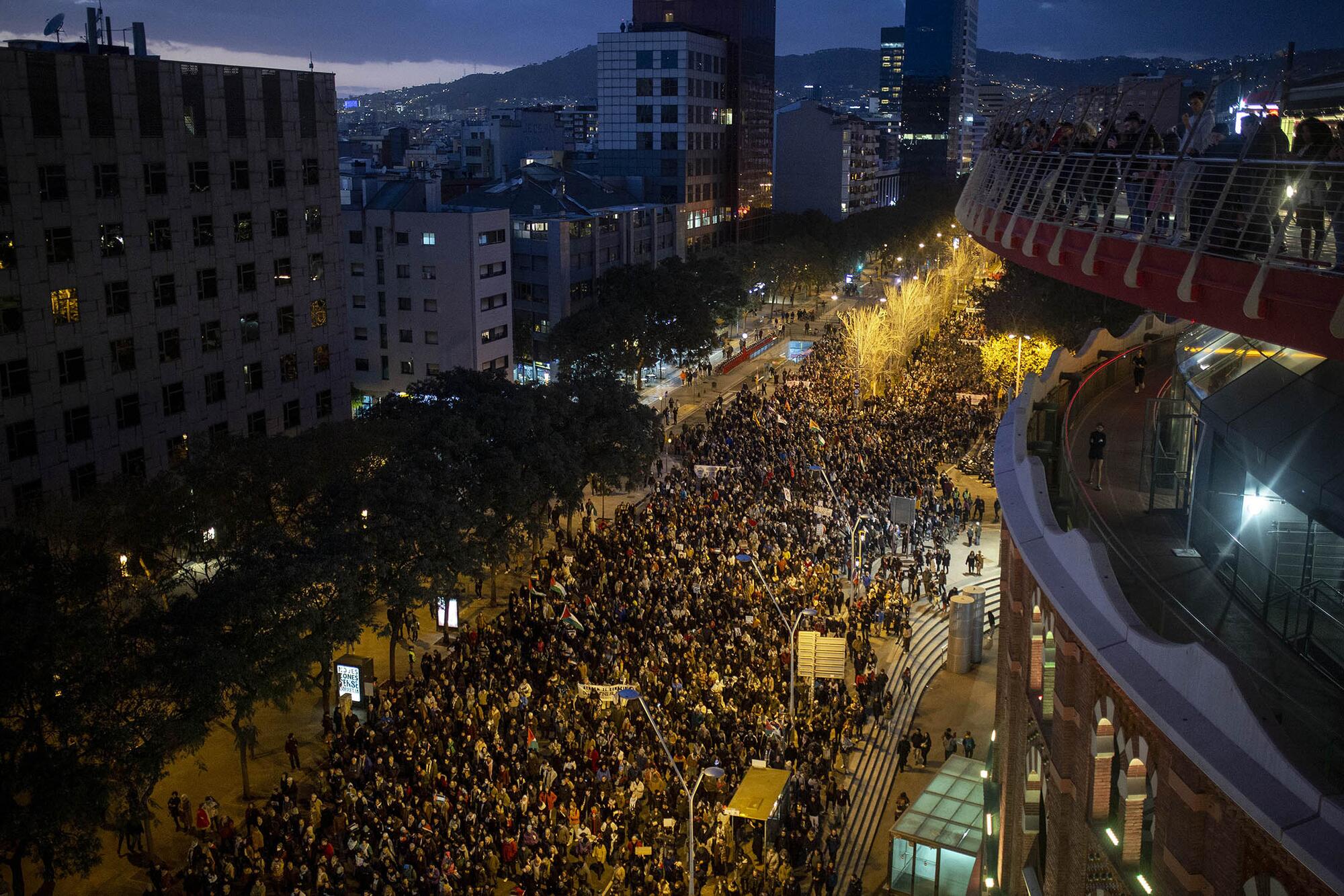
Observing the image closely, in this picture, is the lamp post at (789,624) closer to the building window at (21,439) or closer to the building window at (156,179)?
the building window at (21,439)

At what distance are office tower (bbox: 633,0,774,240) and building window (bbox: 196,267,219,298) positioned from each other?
73.1 meters

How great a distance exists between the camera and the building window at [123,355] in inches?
1506

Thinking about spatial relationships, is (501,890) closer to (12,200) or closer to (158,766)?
(158,766)

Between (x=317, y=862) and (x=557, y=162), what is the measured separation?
90984 mm

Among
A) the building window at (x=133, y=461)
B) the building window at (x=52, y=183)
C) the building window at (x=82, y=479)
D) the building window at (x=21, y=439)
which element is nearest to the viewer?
the building window at (x=21, y=439)

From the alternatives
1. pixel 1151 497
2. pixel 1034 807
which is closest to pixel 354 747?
pixel 1034 807

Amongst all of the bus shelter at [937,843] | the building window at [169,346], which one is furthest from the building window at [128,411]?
the bus shelter at [937,843]

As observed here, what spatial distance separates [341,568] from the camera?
26.1 meters

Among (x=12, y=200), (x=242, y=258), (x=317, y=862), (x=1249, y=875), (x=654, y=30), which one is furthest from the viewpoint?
(x=654, y=30)

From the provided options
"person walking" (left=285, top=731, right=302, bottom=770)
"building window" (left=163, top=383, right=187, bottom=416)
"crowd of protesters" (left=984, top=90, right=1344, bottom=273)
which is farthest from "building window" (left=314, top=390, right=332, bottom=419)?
"crowd of protesters" (left=984, top=90, right=1344, bottom=273)

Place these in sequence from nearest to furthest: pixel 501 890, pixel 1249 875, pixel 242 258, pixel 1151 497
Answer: pixel 1249 875, pixel 1151 497, pixel 501 890, pixel 242 258

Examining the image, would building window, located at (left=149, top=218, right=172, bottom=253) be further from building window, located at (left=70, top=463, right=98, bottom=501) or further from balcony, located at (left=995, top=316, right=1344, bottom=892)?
balcony, located at (left=995, top=316, right=1344, bottom=892)

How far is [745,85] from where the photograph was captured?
11431cm

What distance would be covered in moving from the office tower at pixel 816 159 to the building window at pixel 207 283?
393 feet
